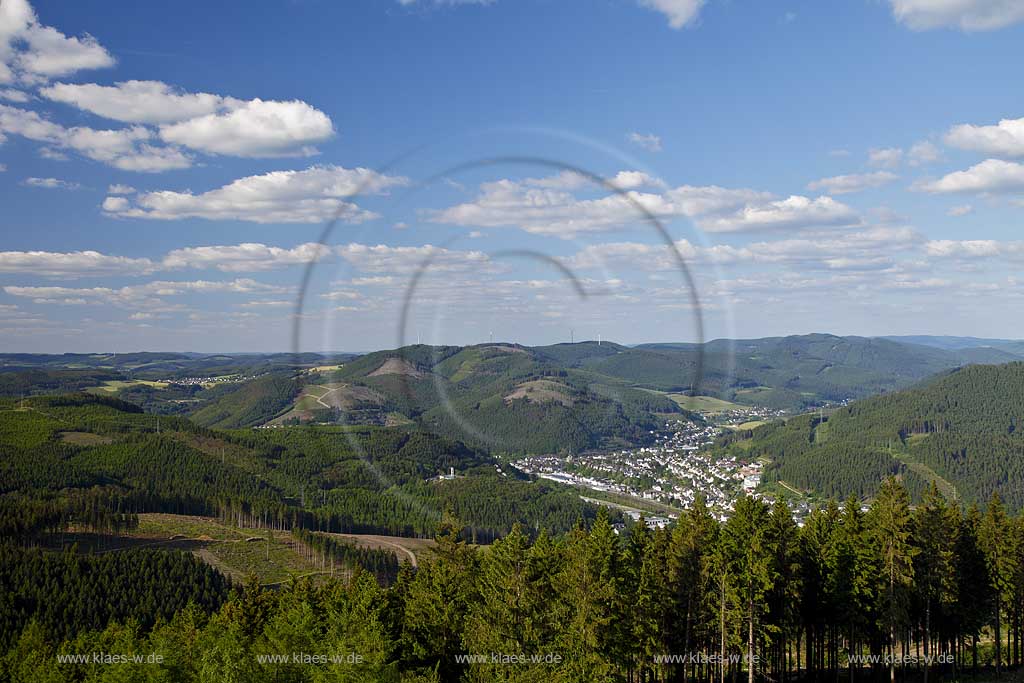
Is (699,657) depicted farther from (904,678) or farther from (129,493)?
(129,493)

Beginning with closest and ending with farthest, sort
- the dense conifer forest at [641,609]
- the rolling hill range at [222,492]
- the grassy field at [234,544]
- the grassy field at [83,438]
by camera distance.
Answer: the dense conifer forest at [641,609]
the grassy field at [234,544]
the rolling hill range at [222,492]
the grassy field at [83,438]

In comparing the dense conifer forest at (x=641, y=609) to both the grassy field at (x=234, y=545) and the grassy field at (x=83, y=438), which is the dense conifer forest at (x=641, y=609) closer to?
the grassy field at (x=234, y=545)

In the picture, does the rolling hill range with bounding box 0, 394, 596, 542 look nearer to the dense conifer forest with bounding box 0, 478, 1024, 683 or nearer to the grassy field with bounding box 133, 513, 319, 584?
the grassy field with bounding box 133, 513, 319, 584

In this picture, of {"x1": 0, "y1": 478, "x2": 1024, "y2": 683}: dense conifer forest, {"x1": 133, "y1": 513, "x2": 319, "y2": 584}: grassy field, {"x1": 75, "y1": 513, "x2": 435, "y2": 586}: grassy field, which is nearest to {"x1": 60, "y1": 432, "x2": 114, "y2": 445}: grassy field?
{"x1": 75, "y1": 513, "x2": 435, "y2": 586}: grassy field

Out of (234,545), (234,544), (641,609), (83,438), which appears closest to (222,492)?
(234,544)

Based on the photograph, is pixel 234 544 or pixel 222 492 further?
pixel 222 492

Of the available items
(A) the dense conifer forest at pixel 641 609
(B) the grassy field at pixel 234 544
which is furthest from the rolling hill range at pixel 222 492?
(A) the dense conifer forest at pixel 641 609

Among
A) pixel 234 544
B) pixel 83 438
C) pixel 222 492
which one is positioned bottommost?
pixel 234 544

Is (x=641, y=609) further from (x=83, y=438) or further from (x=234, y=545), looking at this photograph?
(x=83, y=438)

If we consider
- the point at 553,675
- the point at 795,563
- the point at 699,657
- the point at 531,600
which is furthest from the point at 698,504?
the point at 553,675

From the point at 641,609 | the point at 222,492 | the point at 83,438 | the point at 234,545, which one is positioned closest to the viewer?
the point at 641,609

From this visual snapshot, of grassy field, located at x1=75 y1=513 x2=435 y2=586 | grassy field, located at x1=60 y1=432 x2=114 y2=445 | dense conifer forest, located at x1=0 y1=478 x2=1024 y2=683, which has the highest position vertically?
dense conifer forest, located at x1=0 y1=478 x2=1024 y2=683

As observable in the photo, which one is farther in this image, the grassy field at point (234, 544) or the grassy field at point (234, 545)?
the grassy field at point (234, 544)
